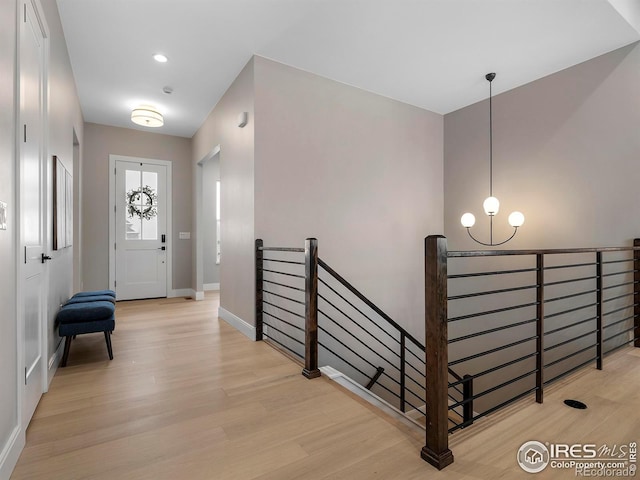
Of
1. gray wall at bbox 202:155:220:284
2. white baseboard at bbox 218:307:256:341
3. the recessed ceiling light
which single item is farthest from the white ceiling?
white baseboard at bbox 218:307:256:341

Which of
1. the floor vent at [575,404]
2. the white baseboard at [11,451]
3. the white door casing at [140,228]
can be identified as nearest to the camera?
the white baseboard at [11,451]

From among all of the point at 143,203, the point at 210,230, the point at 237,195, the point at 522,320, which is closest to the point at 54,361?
the point at 237,195

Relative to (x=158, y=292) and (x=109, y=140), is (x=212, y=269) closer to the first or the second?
(x=158, y=292)

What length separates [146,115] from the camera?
4.29 metres

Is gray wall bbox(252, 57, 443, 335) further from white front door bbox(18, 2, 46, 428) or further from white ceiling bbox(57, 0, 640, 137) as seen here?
white front door bbox(18, 2, 46, 428)

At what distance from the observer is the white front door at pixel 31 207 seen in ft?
5.61

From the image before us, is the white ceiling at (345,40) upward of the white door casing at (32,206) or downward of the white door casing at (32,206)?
upward

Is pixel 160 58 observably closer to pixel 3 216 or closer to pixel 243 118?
pixel 243 118

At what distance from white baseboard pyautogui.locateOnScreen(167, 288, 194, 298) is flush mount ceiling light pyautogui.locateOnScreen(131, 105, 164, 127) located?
2.85 meters

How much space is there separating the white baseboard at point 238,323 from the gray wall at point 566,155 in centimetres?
321

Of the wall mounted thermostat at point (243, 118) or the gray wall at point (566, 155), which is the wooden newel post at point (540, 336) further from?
the wall mounted thermostat at point (243, 118)

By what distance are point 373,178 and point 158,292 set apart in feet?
13.6

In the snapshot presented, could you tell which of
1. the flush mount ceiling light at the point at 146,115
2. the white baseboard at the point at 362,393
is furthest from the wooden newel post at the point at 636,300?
the flush mount ceiling light at the point at 146,115

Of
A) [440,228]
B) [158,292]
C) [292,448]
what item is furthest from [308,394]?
[158,292]
